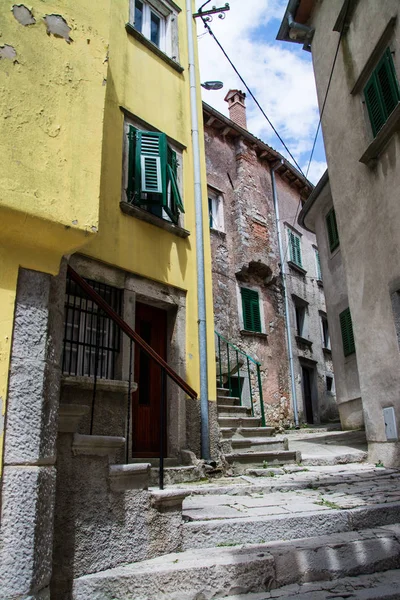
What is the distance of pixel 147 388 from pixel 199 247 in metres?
2.38

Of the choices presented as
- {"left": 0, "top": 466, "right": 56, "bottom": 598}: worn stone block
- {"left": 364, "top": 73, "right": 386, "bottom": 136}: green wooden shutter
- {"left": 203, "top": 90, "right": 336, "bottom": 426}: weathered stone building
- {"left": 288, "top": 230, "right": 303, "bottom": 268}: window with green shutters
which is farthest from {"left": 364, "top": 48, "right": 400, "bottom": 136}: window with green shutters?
{"left": 288, "top": 230, "right": 303, "bottom": 268}: window with green shutters

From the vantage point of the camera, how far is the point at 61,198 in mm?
2936

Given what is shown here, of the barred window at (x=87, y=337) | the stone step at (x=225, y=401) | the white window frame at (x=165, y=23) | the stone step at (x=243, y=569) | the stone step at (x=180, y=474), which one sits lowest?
the stone step at (x=243, y=569)

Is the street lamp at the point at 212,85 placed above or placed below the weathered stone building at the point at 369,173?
above

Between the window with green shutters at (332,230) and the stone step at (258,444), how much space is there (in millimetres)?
5806

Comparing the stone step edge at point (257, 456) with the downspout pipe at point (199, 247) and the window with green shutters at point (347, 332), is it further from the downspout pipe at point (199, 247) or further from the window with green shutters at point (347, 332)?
the window with green shutters at point (347, 332)

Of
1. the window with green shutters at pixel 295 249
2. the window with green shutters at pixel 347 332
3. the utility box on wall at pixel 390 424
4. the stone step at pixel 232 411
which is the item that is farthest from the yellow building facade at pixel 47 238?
the window with green shutters at pixel 295 249

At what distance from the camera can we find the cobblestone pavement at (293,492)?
4016 millimetres

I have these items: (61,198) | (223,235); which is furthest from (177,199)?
(223,235)

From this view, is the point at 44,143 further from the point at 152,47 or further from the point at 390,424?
the point at 152,47

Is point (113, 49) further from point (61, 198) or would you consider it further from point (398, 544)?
point (398, 544)

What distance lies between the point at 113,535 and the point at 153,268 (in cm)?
433

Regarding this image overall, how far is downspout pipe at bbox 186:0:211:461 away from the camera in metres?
6.64

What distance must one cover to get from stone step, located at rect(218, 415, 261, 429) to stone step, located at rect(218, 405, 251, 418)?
334 millimetres
